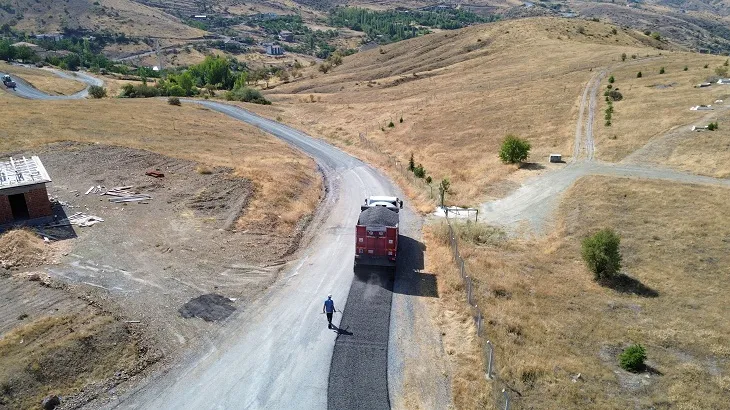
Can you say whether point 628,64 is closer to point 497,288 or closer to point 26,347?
point 497,288

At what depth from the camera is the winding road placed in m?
16.4

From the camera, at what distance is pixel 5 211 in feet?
89.8

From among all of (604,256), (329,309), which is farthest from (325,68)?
(329,309)

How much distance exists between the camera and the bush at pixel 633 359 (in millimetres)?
17312

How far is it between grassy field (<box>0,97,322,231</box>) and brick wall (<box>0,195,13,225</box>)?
12254mm

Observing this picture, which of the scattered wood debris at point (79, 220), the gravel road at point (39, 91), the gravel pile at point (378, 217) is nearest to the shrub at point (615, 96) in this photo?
the gravel pile at point (378, 217)

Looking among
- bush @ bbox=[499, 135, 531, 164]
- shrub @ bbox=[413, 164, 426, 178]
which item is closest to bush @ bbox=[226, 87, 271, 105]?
shrub @ bbox=[413, 164, 426, 178]

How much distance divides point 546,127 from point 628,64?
2806cm

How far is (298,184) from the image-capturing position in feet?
131

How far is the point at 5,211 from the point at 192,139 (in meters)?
24.6

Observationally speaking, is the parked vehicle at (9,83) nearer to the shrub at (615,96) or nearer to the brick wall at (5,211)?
the brick wall at (5,211)

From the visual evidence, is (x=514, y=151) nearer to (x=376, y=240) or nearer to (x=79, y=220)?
(x=376, y=240)

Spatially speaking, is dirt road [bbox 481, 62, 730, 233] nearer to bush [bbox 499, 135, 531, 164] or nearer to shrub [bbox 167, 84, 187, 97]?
bush [bbox 499, 135, 531, 164]

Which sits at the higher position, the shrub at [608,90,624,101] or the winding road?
the shrub at [608,90,624,101]
